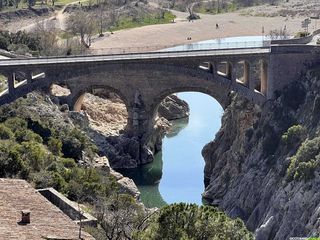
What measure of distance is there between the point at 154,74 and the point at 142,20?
50931 millimetres

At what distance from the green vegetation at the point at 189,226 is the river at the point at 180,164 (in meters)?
28.2

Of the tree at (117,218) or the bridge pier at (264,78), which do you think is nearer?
the tree at (117,218)

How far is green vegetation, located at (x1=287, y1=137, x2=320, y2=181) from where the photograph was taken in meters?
46.1

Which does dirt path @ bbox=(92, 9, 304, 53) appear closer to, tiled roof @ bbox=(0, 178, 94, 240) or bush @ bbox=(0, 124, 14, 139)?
bush @ bbox=(0, 124, 14, 139)

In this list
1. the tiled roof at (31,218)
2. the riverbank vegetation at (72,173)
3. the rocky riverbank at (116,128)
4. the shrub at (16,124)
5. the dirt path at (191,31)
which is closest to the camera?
the tiled roof at (31,218)

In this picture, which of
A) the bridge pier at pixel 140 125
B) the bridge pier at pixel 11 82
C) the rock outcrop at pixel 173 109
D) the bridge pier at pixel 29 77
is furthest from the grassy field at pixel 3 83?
the rock outcrop at pixel 173 109

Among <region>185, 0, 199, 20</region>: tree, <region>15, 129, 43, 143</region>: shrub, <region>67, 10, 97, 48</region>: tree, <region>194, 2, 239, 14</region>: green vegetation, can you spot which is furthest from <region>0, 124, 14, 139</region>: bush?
<region>194, 2, 239, 14</region>: green vegetation

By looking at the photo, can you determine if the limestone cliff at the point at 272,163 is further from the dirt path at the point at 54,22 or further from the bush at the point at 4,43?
the dirt path at the point at 54,22

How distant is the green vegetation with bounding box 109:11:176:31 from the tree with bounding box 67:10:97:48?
4115 mm

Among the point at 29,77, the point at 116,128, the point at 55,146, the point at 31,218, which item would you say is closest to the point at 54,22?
the point at 116,128

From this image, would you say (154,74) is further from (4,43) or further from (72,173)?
(72,173)

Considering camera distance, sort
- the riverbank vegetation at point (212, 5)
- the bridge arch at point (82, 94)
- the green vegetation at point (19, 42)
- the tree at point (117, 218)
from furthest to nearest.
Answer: the riverbank vegetation at point (212, 5) < the green vegetation at point (19, 42) < the bridge arch at point (82, 94) < the tree at point (117, 218)

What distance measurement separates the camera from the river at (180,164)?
197 feet

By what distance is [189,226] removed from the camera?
2702 cm
